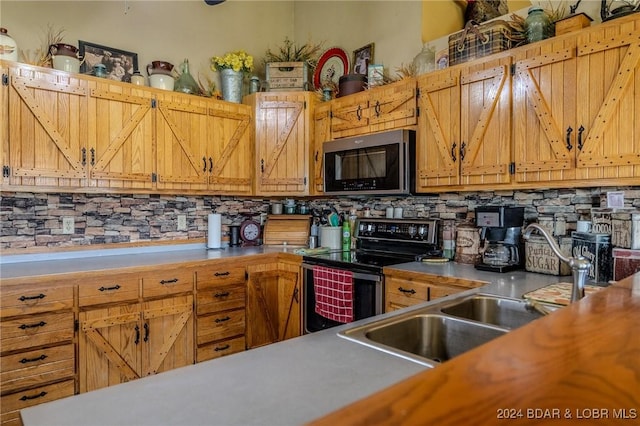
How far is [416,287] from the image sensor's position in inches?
93.0

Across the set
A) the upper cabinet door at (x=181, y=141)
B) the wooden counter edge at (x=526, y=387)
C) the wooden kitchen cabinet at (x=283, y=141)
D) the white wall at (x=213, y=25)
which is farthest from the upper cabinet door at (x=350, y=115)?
the wooden counter edge at (x=526, y=387)

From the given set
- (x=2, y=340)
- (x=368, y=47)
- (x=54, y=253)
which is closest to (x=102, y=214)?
(x=54, y=253)

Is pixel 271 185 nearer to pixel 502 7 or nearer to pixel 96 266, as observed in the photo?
pixel 96 266

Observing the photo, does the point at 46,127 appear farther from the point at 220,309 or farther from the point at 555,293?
the point at 555,293

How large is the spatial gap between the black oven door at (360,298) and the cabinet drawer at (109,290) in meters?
1.20

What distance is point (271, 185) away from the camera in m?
3.53

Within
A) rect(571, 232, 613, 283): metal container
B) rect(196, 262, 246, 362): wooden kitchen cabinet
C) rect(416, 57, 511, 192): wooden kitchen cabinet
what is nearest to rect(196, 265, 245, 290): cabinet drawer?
rect(196, 262, 246, 362): wooden kitchen cabinet

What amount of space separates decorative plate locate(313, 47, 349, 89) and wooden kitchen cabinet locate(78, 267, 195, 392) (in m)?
2.27

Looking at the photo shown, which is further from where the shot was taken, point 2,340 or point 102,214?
point 102,214

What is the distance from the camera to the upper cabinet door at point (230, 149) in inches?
131

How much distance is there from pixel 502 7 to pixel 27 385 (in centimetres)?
396

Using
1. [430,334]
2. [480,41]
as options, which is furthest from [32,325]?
[480,41]

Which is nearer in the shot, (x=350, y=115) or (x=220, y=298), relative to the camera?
(x=220, y=298)

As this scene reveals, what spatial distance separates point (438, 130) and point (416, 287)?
108cm
